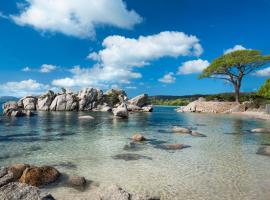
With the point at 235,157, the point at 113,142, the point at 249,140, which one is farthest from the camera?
the point at 249,140

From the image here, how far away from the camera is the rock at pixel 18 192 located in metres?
8.16

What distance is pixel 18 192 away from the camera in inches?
328

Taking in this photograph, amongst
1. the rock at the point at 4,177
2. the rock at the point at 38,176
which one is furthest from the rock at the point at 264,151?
the rock at the point at 4,177

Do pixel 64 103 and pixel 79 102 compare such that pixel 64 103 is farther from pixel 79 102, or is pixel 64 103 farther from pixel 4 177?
pixel 4 177

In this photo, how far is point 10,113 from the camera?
66.1 metres

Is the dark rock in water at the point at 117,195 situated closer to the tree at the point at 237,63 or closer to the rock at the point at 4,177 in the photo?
the rock at the point at 4,177

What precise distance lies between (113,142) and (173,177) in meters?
12.3

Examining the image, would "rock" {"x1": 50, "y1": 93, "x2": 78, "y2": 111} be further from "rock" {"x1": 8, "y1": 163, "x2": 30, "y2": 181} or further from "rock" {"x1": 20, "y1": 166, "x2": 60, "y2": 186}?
"rock" {"x1": 20, "y1": 166, "x2": 60, "y2": 186}

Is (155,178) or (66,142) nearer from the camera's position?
(155,178)

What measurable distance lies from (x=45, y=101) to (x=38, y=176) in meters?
89.1

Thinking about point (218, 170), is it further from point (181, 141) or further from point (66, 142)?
point (66, 142)

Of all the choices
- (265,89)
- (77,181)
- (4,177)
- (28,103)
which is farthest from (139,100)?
(4,177)

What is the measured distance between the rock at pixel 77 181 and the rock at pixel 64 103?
84256mm

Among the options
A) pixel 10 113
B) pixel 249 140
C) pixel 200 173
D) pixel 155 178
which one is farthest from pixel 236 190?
pixel 10 113
